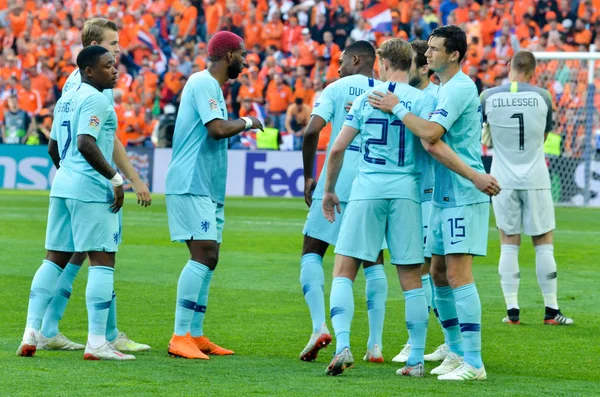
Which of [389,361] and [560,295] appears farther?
[560,295]

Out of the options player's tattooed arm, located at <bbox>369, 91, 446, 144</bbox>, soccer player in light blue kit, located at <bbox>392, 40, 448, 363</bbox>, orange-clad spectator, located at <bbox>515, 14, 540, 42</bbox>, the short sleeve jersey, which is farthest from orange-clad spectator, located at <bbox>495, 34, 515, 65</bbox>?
player's tattooed arm, located at <bbox>369, 91, 446, 144</bbox>

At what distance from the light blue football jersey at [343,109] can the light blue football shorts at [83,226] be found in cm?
146

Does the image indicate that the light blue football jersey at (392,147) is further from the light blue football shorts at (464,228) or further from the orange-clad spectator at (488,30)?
the orange-clad spectator at (488,30)

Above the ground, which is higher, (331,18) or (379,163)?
(331,18)

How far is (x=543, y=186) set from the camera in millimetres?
9992

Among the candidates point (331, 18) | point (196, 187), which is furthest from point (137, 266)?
point (331, 18)

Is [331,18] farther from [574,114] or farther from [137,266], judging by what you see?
[137,266]

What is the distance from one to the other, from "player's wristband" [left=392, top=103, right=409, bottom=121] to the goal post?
16.1 m

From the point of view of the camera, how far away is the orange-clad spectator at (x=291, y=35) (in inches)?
1189

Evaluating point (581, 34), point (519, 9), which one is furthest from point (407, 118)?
point (519, 9)

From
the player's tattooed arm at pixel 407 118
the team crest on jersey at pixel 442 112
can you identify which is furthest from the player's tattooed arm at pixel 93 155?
the team crest on jersey at pixel 442 112

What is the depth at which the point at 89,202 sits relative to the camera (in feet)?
24.2

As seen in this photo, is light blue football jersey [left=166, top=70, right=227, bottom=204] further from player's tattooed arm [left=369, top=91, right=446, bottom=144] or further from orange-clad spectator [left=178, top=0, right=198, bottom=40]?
orange-clad spectator [left=178, top=0, right=198, bottom=40]

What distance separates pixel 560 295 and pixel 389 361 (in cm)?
427
